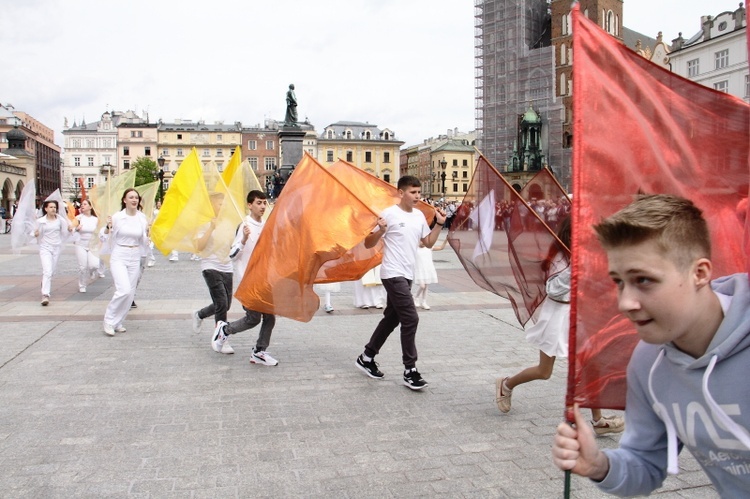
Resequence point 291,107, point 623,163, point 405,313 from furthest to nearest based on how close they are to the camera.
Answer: point 291,107
point 405,313
point 623,163

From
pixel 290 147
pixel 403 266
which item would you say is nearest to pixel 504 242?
pixel 403 266

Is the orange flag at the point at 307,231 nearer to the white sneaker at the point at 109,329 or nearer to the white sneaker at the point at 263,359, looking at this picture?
the white sneaker at the point at 263,359

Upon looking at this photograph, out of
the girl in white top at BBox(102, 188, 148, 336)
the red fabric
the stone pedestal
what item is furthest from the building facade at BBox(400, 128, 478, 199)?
the red fabric

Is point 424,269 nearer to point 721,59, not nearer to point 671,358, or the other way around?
point 671,358

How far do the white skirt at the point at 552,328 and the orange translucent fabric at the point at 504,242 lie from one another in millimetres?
A: 213

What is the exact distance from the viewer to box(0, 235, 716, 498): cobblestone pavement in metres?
3.84

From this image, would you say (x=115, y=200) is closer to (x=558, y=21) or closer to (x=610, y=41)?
(x=610, y=41)

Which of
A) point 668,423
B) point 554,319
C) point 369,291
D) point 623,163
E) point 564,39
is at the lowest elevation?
point 369,291

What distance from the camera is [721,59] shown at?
167ft

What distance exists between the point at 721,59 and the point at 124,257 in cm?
5463

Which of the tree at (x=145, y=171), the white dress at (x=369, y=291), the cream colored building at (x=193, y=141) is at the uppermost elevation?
the cream colored building at (x=193, y=141)

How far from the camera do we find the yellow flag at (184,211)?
7.67 m

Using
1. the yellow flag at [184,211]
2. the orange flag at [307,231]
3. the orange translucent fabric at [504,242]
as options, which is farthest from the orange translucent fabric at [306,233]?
the yellow flag at [184,211]

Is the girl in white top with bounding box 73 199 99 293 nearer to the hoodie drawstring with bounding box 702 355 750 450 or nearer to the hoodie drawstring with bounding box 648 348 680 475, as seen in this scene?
the hoodie drawstring with bounding box 648 348 680 475
